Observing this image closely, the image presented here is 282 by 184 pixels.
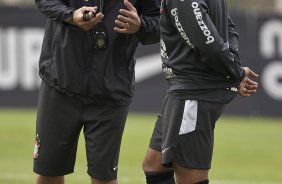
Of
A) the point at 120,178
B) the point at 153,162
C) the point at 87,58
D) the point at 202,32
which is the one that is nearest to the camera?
the point at 202,32

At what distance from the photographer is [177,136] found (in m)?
6.41

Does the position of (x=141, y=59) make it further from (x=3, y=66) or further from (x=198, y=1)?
(x=198, y=1)

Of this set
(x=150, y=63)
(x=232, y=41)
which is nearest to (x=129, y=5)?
(x=232, y=41)

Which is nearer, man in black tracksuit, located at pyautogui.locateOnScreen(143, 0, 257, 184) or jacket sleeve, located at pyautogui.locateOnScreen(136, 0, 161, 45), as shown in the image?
man in black tracksuit, located at pyautogui.locateOnScreen(143, 0, 257, 184)

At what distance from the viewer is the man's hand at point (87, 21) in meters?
6.50

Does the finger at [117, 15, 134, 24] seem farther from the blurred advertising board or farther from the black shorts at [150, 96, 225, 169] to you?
the blurred advertising board

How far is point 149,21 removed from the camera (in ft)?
22.9

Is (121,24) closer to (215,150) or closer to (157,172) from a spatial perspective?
(157,172)

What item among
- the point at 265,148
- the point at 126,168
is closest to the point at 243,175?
the point at 126,168

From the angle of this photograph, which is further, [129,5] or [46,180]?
[46,180]

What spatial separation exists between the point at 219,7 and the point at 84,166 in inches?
223

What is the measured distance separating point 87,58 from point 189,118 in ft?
3.41

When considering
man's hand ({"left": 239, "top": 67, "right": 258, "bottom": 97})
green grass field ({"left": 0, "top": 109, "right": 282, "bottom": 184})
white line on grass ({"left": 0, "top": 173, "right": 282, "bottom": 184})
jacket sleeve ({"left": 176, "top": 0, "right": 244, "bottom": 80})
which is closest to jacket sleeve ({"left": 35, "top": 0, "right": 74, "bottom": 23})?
jacket sleeve ({"left": 176, "top": 0, "right": 244, "bottom": 80})

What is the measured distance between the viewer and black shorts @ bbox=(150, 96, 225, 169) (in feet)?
20.9
